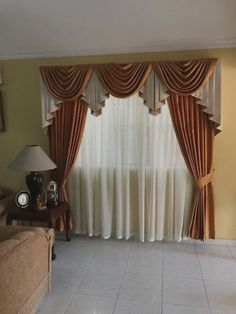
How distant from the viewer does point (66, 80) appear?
133 inches

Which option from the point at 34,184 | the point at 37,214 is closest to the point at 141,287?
the point at 37,214

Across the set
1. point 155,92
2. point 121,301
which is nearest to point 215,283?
point 121,301

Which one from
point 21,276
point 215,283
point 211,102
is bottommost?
point 215,283

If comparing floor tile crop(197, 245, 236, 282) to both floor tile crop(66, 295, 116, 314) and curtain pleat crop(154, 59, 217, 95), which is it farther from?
curtain pleat crop(154, 59, 217, 95)

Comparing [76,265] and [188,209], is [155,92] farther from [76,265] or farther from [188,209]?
[76,265]

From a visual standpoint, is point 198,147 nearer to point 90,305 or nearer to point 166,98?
point 166,98

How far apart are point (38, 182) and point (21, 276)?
1443mm

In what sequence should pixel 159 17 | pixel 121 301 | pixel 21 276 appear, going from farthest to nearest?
pixel 159 17, pixel 121 301, pixel 21 276

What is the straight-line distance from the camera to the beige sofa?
177 cm

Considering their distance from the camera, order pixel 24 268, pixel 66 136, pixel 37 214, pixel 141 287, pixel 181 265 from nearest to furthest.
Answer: pixel 24 268 < pixel 141 287 < pixel 181 265 < pixel 37 214 < pixel 66 136

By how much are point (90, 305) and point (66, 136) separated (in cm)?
192

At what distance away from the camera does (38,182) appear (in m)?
3.27

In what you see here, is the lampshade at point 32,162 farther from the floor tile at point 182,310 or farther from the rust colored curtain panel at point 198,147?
the floor tile at point 182,310

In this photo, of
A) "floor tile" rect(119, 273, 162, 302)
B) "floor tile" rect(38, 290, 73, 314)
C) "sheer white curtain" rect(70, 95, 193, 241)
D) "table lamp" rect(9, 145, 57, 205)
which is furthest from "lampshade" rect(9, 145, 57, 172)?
"floor tile" rect(119, 273, 162, 302)
